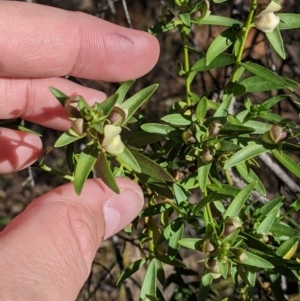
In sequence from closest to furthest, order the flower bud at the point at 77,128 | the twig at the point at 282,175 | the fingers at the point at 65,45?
the flower bud at the point at 77,128 < the fingers at the point at 65,45 < the twig at the point at 282,175

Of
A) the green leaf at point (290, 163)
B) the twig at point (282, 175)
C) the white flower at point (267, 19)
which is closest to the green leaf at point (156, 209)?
the green leaf at point (290, 163)

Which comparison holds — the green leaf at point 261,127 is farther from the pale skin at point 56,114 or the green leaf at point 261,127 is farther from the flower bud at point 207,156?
the pale skin at point 56,114

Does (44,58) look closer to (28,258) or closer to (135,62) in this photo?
(135,62)

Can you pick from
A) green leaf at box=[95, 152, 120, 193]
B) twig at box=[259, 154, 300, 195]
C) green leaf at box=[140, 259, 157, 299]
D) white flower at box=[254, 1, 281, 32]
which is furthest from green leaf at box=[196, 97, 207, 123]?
twig at box=[259, 154, 300, 195]

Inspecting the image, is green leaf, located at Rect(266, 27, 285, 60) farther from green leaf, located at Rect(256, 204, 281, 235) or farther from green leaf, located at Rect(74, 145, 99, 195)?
green leaf, located at Rect(74, 145, 99, 195)

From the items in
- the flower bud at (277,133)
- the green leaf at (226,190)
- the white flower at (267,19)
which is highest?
the white flower at (267,19)

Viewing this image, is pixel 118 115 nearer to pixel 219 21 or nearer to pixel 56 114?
pixel 219 21

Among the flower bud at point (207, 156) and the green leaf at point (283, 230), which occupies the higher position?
the flower bud at point (207, 156)
